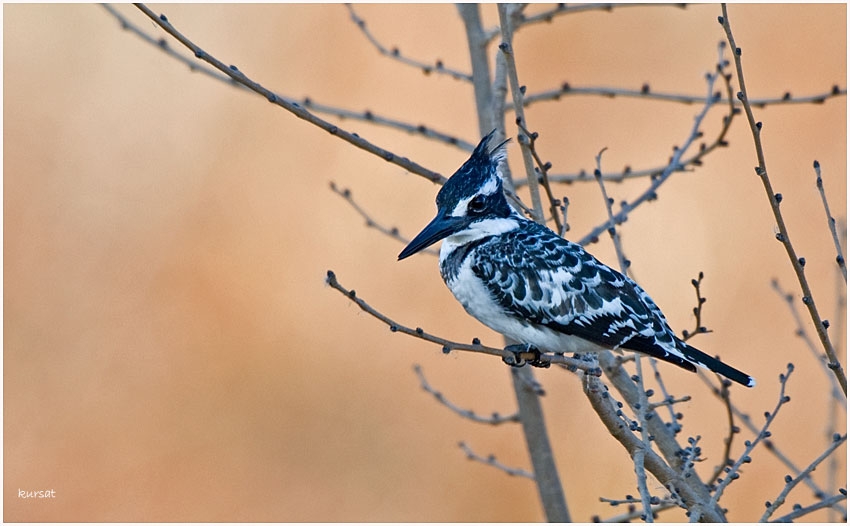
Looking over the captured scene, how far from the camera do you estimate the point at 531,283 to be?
3.10 metres

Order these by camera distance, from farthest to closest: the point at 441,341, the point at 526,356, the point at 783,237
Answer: the point at 526,356 < the point at 441,341 < the point at 783,237

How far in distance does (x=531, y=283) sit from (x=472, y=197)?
1.33ft

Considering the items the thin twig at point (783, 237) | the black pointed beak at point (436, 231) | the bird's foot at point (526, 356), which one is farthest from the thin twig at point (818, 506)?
the black pointed beak at point (436, 231)

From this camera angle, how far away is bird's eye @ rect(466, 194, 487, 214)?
10.9ft

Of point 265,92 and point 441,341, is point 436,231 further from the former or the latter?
point 441,341

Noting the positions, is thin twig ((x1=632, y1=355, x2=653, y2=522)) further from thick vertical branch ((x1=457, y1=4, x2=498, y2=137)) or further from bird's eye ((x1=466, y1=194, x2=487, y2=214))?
thick vertical branch ((x1=457, y1=4, x2=498, y2=137))

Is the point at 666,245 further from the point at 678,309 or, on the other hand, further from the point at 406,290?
the point at 406,290

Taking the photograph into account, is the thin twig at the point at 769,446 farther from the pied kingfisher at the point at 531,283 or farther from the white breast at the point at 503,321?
the white breast at the point at 503,321

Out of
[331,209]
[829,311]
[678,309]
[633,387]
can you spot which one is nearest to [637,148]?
[678,309]

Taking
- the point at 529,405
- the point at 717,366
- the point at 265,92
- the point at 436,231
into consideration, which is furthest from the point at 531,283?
the point at 265,92

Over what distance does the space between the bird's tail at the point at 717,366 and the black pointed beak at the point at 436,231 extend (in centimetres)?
86

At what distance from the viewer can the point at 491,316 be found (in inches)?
125

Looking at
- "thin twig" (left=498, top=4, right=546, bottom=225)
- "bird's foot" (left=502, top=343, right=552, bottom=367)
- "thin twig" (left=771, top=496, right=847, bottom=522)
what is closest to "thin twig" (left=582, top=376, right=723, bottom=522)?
"thin twig" (left=771, top=496, right=847, bottom=522)

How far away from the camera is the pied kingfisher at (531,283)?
298cm
